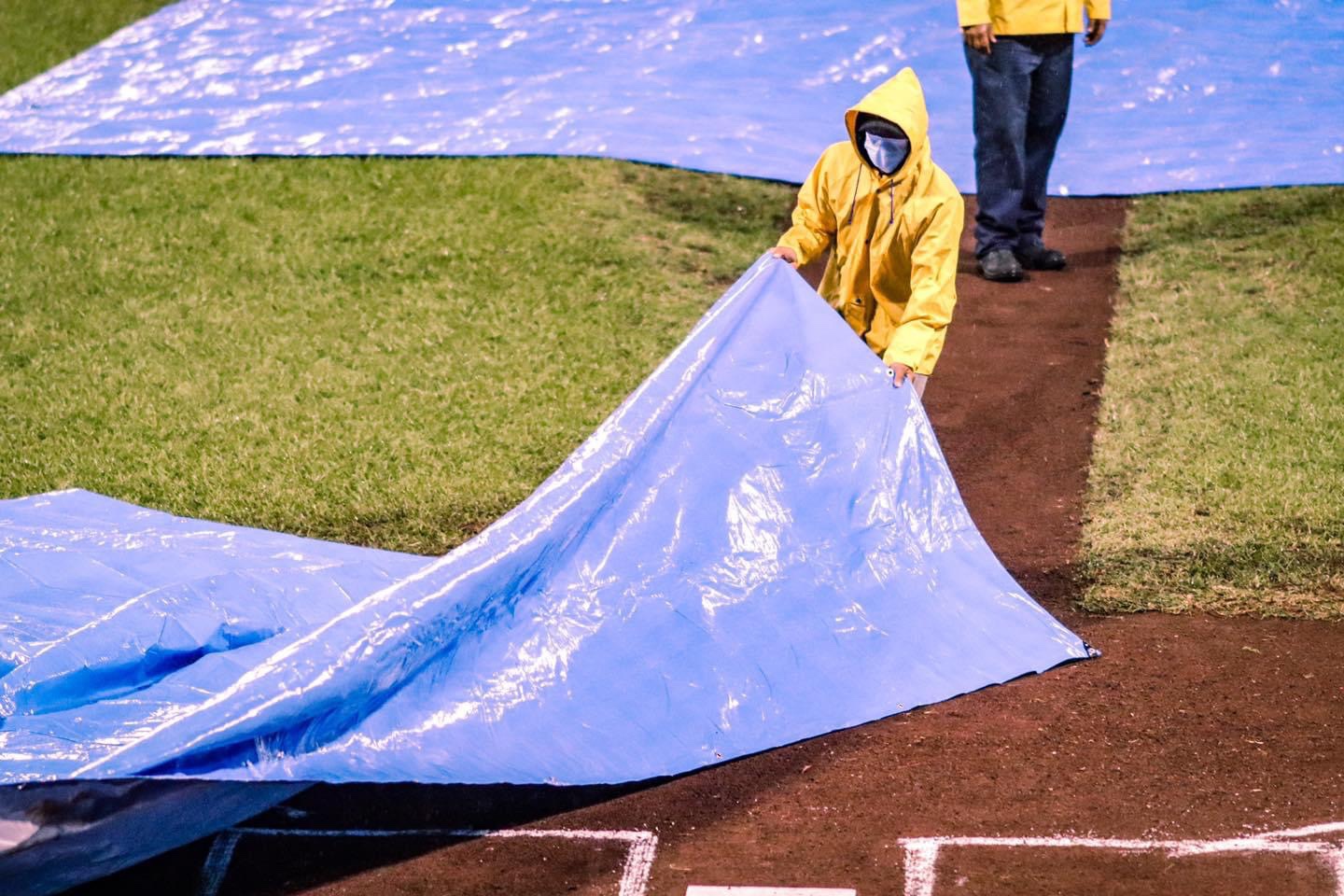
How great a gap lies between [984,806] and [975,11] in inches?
208

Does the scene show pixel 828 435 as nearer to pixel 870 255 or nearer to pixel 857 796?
pixel 870 255

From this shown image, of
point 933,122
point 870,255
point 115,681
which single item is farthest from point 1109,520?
point 933,122

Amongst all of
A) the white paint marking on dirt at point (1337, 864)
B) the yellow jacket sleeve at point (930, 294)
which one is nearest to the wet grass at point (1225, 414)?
the yellow jacket sleeve at point (930, 294)

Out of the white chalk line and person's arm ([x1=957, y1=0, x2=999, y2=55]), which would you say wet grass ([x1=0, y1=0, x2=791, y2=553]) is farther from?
the white chalk line

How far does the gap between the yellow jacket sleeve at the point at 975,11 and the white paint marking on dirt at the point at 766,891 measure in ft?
18.8

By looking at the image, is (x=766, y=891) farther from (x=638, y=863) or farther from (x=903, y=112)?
(x=903, y=112)

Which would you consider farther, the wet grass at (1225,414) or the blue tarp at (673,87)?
the blue tarp at (673,87)

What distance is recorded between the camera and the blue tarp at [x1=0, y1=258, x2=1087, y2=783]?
4930 millimetres

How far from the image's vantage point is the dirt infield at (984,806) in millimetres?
4844

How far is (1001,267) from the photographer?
9.43 metres

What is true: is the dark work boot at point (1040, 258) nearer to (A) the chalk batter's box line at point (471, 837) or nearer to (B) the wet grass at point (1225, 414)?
(B) the wet grass at point (1225, 414)

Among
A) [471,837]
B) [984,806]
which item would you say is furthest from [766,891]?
[471,837]

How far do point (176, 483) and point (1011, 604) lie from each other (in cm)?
411

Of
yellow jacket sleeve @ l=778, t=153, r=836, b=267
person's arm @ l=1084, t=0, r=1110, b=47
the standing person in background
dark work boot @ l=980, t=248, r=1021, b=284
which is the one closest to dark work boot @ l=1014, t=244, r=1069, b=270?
the standing person in background
